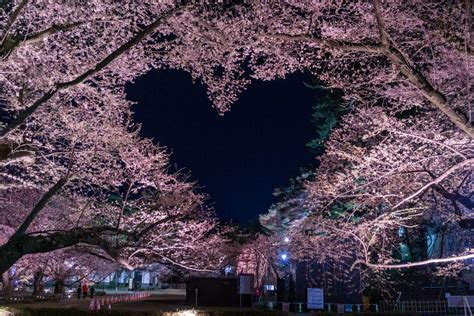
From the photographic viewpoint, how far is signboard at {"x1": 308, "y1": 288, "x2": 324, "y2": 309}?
18.1 metres

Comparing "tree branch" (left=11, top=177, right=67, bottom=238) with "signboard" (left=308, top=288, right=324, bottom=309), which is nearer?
"tree branch" (left=11, top=177, right=67, bottom=238)

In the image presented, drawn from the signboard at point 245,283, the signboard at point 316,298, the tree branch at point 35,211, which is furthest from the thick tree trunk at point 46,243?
the signboard at point 245,283

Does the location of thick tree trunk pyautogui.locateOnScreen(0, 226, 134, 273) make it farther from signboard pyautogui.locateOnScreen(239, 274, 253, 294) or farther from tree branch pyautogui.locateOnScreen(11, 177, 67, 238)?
signboard pyautogui.locateOnScreen(239, 274, 253, 294)

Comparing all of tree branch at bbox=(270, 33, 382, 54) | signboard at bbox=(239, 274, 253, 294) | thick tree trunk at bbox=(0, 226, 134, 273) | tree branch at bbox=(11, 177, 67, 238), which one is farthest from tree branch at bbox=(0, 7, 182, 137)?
signboard at bbox=(239, 274, 253, 294)

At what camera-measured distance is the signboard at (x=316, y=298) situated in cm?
1808

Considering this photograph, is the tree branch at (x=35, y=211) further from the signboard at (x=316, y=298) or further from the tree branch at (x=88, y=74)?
the signboard at (x=316, y=298)

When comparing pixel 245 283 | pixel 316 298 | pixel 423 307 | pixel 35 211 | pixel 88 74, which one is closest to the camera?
pixel 88 74

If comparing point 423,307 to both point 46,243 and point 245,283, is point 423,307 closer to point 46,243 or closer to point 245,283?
point 245,283

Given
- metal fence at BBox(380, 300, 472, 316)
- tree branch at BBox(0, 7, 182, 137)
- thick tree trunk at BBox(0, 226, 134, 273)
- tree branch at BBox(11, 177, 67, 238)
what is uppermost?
tree branch at BBox(0, 7, 182, 137)

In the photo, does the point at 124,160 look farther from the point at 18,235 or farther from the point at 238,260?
the point at 238,260

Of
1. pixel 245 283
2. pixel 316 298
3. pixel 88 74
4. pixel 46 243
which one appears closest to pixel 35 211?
pixel 46 243

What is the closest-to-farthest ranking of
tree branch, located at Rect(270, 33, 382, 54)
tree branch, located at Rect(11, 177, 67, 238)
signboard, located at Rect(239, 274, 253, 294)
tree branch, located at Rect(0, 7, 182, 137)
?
1. tree branch, located at Rect(270, 33, 382, 54)
2. tree branch, located at Rect(0, 7, 182, 137)
3. tree branch, located at Rect(11, 177, 67, 238)
4. signboard, located at Rect(239, 274, 253, 294)

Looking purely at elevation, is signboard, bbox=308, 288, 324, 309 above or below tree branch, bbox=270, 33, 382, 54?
below

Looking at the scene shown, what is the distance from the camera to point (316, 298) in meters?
18.1
